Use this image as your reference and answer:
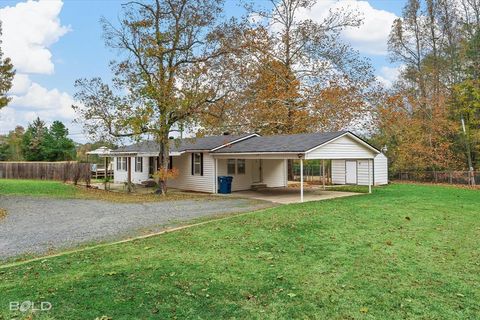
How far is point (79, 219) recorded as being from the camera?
422 inches

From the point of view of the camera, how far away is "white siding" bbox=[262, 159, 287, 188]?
855 inches

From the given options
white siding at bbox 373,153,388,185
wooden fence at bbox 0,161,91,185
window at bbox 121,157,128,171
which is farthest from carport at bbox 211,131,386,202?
wooden fence at bbox 0,161,91,185

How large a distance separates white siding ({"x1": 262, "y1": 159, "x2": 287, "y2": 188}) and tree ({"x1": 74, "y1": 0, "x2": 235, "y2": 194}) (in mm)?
5523

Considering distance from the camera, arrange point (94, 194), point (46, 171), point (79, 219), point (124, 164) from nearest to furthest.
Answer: point (79, 219)
point (94, 194)
point (124, 164)
point (46, 171)

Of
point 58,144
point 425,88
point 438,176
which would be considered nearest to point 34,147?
point 58,144

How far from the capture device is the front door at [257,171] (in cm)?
2111

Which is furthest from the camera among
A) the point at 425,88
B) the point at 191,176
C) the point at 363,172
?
the point at 425,88

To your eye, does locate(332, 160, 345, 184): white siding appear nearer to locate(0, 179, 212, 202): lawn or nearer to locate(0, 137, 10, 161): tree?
locate(0, 179, 212, 202): lawn

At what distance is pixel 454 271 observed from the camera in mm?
5855

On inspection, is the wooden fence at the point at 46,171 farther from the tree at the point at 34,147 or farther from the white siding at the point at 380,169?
the white siding at the point at 380,169

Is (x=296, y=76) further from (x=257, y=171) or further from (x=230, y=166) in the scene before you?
(x=230, y=166)

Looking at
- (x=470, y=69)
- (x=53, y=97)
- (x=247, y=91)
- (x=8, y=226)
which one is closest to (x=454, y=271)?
(x=8, y=226)

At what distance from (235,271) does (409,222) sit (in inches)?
237

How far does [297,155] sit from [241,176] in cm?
628
